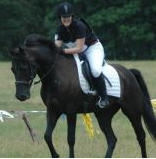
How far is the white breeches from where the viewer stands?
9844mm

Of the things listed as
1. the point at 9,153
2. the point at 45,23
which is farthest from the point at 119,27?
the point at 9,153

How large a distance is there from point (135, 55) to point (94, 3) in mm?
7288

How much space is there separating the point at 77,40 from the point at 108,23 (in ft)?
172

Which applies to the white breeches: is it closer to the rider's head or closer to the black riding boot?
the black riding boot

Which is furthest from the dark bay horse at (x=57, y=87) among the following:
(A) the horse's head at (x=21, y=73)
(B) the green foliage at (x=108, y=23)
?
(B) the green foliage at (x=108, y=23)

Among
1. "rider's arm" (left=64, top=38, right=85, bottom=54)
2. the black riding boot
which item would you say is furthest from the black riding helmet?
the black riding boot

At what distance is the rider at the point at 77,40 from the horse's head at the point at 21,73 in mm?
803

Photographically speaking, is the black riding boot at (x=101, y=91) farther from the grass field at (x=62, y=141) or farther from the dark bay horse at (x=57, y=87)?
the grass field at (x=62, y=141)

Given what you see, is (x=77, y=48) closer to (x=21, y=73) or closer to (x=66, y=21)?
(x=66, y=21)

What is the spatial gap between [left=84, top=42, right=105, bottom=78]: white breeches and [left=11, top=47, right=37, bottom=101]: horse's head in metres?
1.02

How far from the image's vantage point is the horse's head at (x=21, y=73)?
922cm

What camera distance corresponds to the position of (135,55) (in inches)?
2410

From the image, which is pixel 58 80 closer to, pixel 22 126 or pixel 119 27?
pixel 22 126

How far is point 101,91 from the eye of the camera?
32.5 feet
